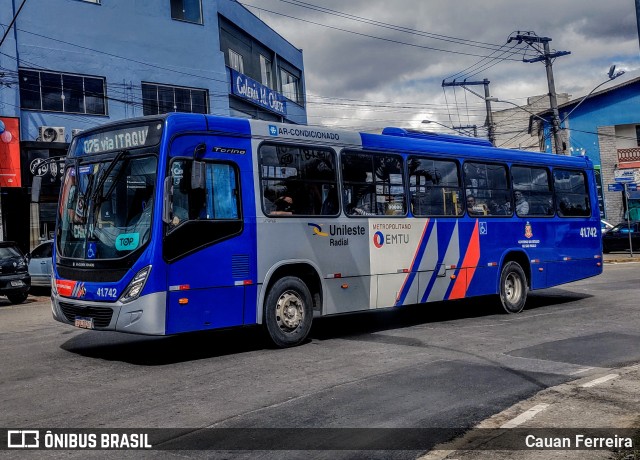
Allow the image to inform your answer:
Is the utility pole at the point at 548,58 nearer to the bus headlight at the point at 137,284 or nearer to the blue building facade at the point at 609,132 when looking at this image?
the blue building facade at the point at 609,132

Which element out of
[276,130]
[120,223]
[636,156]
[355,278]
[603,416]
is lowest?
[603,416]

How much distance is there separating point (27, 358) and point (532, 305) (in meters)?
10.6

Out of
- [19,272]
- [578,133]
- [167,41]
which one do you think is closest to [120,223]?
[19,272]

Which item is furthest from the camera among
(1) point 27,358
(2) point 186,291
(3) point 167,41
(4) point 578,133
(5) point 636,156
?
(4) point 578,133

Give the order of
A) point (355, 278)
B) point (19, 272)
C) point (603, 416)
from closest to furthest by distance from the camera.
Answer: point (603, 416) → point (355, 278) → point (19, 272)

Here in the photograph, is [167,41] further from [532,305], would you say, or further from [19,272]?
[532,305]

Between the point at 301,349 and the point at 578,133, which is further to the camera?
the point at 578,133

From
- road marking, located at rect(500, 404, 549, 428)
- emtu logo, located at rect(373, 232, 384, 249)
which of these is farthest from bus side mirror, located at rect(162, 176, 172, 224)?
road marking, located at rect(500, 404, 549, 428)

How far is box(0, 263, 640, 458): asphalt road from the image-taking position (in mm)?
6387

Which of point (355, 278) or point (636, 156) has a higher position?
point (636, 156)

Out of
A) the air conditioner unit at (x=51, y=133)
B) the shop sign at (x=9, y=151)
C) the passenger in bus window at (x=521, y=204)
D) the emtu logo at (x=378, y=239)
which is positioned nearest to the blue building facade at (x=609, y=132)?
the air conditioner unit at (x=51, y=133)

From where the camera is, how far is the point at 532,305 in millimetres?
16062

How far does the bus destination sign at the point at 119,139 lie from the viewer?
360 inches

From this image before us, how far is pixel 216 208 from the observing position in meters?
9.48
